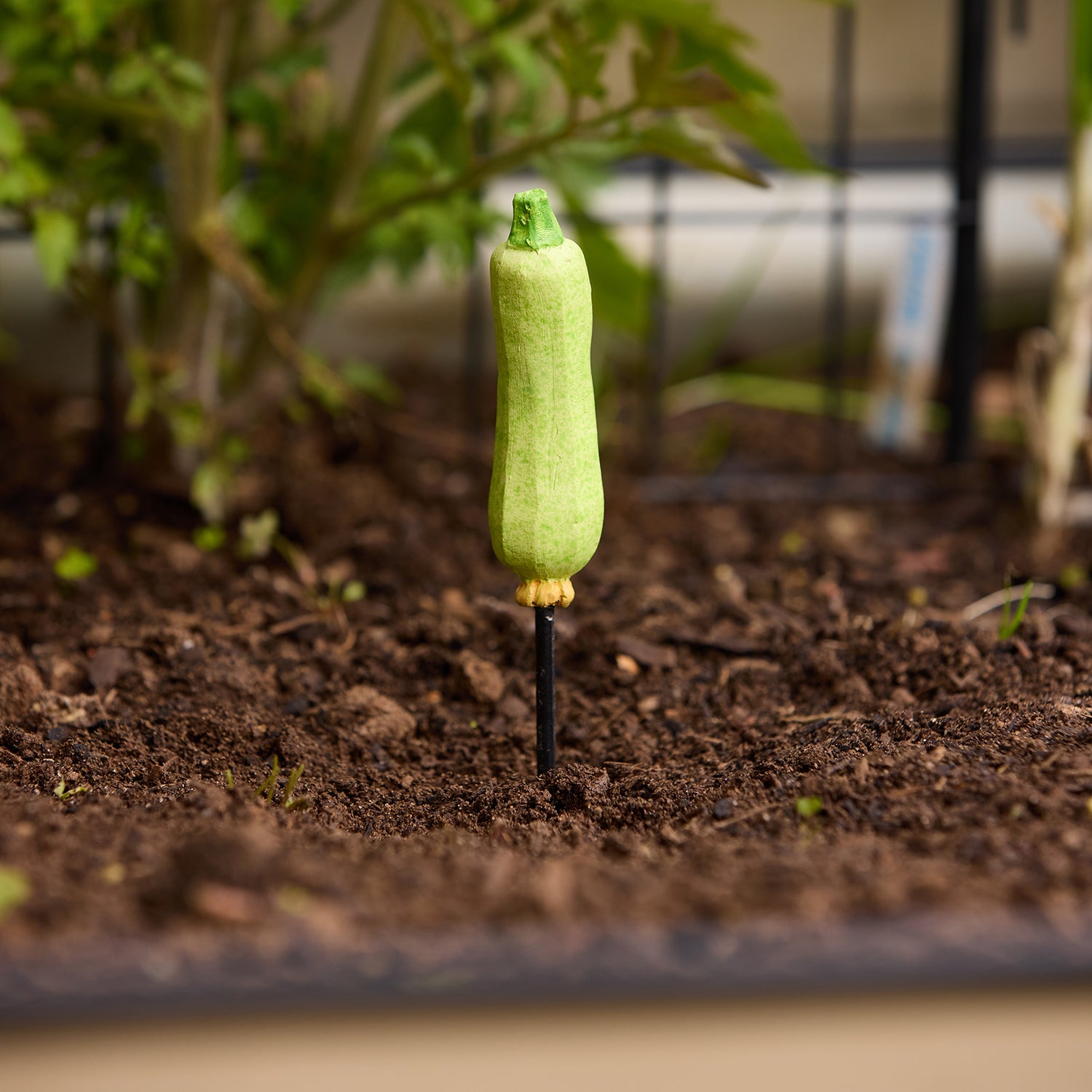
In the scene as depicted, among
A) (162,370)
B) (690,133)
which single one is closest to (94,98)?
(162,370)

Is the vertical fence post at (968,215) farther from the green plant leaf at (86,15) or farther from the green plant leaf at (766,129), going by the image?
the green plant leaf at (86,15)

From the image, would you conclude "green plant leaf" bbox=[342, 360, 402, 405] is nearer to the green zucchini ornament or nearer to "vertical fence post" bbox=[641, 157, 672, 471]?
"vertical fence post" bbox=[641, 157, 672, 471]

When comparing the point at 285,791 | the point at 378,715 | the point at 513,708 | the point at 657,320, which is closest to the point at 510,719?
the point at 513,708

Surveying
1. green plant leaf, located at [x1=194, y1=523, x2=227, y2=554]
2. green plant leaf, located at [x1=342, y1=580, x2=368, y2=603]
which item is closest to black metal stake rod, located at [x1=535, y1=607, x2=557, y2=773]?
green plant leaf, located at [x1=342, y1=580, x2=368, y2=603]

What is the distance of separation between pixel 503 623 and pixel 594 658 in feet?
0.36

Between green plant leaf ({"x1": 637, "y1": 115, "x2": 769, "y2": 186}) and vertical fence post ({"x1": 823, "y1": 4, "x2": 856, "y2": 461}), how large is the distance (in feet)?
1.43

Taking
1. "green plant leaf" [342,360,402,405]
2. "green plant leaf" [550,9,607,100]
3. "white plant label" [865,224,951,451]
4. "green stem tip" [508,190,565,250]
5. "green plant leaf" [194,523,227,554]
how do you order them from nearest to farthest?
"green stem tip" [508,190,565,250]
"green plant leaf" [550,9,607,100]
"green plant leaf" [194,523,227,554]
"green plant leaf" [342,360,402,405]
"white plant label" [865,224,951,451]

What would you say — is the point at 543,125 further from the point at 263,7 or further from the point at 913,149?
the point at 913,149

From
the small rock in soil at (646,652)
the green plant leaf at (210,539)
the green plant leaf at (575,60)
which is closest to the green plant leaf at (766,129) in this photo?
the green plant leaf at (575,60)

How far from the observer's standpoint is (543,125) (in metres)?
1.37

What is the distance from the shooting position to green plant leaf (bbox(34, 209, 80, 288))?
117 cm

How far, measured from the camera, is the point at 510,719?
3.62ft

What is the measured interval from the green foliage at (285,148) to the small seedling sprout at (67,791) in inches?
19.0

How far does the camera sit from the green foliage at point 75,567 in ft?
4.26
